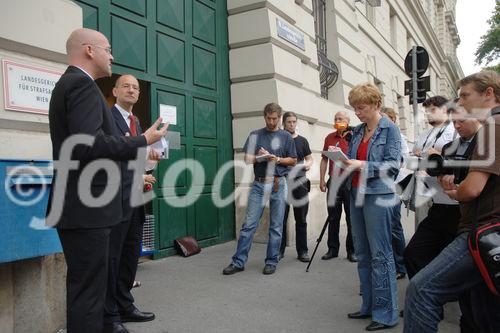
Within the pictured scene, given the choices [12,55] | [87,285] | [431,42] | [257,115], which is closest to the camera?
[87,285]

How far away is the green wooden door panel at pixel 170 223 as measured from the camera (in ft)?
18.4

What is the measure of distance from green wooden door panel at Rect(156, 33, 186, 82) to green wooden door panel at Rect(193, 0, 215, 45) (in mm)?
492

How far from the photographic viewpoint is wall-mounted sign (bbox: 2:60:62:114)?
318cm

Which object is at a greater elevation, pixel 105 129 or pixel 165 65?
pixel 165 65

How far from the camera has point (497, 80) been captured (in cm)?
240

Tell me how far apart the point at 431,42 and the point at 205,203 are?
24.7m

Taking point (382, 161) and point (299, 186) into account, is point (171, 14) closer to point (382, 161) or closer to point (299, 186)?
point (299, 186)

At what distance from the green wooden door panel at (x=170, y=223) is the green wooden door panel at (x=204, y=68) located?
1.87 meters

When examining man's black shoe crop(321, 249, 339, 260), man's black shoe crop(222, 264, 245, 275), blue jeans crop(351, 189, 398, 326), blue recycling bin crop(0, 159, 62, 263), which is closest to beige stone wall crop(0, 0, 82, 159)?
blue recycling bin crop(0, 159, 62, 263)

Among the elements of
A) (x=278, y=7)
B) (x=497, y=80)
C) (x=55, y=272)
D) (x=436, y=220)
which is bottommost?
(x=55, y=272)

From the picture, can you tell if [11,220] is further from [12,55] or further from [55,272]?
[12,55]

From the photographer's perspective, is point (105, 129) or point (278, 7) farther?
point (278, 7)

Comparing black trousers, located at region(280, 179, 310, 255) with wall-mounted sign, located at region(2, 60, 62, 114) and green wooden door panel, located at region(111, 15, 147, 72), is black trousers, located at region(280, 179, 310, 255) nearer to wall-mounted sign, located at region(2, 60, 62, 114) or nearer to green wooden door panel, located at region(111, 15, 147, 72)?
green wooden door panel, located at region(111, 15, 147, 72)

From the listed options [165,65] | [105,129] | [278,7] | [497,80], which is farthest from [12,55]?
[278,7]
